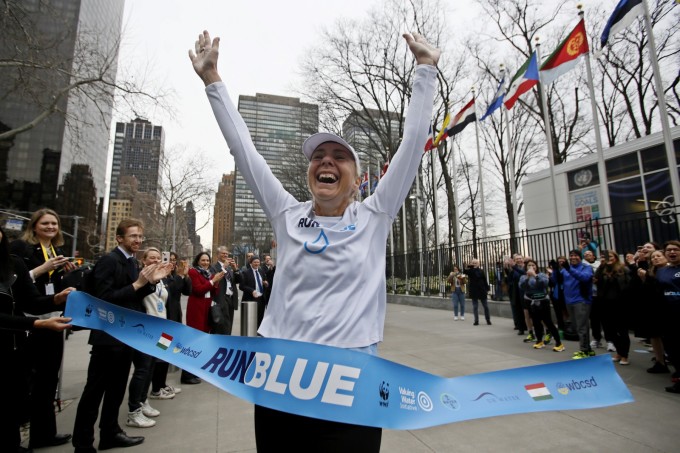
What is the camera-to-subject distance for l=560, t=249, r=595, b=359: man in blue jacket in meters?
7.10

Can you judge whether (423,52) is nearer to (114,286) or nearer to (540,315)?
(114,286)

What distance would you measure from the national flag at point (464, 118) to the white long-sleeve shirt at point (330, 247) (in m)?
15.7

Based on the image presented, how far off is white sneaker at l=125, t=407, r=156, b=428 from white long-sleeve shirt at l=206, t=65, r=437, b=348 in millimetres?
3833

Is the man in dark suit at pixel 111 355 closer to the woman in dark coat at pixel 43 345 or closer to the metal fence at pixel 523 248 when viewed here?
the woman in dark coat at pixel 43 345

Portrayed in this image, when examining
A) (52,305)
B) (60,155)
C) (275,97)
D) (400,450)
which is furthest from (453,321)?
(60,155)

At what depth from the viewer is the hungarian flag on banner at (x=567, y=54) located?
35.7ft

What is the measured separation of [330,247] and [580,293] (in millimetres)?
7921

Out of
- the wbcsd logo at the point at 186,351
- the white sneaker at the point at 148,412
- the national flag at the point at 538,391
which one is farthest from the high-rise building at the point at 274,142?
the national flag at the point at 538,391

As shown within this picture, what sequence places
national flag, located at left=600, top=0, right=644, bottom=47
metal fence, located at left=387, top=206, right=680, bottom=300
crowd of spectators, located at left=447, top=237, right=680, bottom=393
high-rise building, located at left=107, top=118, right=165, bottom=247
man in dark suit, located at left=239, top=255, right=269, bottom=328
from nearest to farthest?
crowd of spectators, located at left=447, top=237, right=680, bottom=393
man in dark suit, located at left=239, top=255, right=269, bottom=328
national flag, located at left=600, top=0, right=644, bottom=47
metal fence, located at left=387, top=206, right=680, bottom=300
high-rise building, located at left=107, top=118, right=165, bottom=247

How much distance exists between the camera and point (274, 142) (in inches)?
1465

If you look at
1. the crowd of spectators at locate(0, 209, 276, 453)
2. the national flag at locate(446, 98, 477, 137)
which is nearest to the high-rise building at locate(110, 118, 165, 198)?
the national flag at locate(446, 98, 477, 137)

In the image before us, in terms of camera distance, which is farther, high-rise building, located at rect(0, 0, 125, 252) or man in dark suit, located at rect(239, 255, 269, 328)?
high-rise building, located at rect(0, 0, 125, 252)

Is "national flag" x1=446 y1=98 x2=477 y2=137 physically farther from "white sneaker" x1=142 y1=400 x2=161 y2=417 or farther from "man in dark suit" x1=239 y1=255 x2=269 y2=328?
"white sneaker" x1=142 y1=400 x2=161 y2=417

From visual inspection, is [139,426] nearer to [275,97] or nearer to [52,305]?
[52,305]
